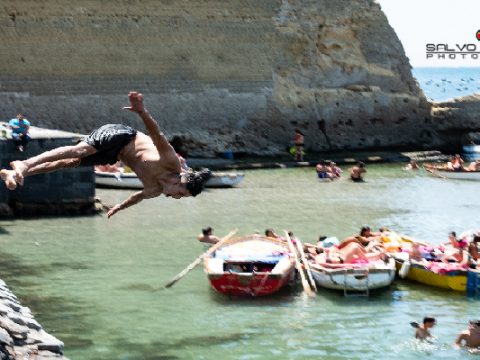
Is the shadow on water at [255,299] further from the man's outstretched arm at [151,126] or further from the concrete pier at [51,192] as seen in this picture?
the man's outstretched arm at [151,126]

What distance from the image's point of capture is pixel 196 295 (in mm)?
19656

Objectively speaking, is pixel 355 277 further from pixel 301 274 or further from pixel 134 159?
pixel 134 159

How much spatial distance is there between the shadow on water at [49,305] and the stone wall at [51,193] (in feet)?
14.9

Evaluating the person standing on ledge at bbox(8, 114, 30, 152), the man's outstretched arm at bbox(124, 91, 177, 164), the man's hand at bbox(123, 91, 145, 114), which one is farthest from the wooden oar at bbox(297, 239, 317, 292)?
the man's hand at bbox(123, 91, 145, 114)

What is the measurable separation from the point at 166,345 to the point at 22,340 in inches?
177

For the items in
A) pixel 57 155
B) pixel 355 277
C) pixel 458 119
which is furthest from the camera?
pixel 458 119

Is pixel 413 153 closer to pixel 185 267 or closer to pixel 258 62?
pixel 258 62

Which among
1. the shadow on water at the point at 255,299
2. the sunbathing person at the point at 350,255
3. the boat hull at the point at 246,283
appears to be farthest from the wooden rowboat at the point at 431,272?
the boat hull at the point at 246,283

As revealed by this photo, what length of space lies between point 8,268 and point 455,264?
767 cm

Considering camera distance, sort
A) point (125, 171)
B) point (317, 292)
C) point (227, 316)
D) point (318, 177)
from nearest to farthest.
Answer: point (227, 316)
point (317, 292)
point (125, 171)
point (318, 177)

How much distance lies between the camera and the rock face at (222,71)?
37.2m

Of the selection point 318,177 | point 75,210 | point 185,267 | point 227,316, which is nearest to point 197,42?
point 318,177

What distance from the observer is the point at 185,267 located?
21828 millimetres

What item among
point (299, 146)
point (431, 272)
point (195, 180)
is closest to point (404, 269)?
point (431, 272)
